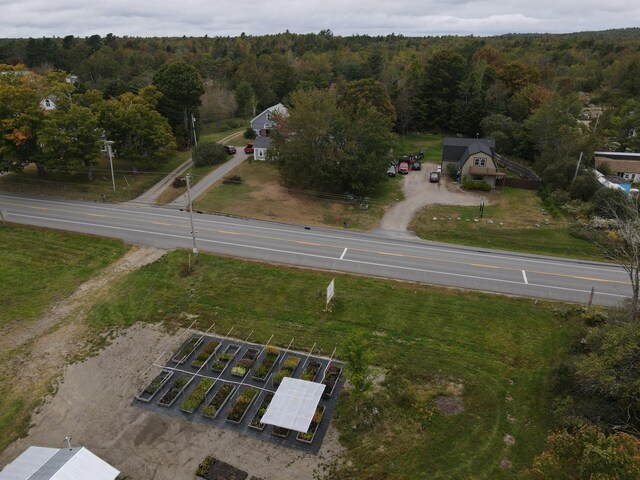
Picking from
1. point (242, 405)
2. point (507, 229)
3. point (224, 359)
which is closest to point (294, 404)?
point (242, 405)

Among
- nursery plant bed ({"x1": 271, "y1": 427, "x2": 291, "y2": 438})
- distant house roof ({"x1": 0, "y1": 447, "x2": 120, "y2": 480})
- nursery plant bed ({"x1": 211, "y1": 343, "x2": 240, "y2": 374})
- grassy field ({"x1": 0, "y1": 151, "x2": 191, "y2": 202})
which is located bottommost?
nursery plant bed ({"x1": 271, "y1": 427, "x2": 291, "y2": 438})

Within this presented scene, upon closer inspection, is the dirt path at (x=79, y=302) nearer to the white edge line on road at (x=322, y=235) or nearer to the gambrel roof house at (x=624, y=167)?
the white edge line on road at (x=322, y=235)

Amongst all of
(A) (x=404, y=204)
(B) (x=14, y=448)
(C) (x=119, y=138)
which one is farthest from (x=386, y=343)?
(C) (x=119, y=138)

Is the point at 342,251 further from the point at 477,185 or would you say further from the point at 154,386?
the point at 477,185

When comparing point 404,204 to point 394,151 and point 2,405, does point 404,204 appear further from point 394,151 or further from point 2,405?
point 2,405

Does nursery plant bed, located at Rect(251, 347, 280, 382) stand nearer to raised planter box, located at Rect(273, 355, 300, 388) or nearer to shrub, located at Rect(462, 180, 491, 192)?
raised planter box, located at Rect(273, 355, 300, 388)

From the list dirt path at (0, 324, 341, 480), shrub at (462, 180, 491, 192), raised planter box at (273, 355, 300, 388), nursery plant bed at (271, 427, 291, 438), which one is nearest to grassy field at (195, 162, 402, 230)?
shrub at (462, 180, 491, 192)
